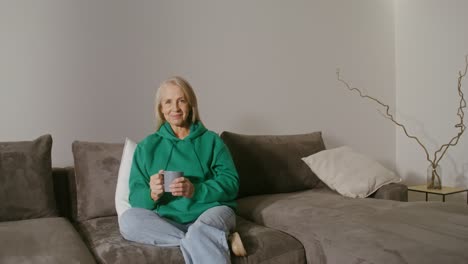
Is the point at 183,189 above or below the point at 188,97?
below

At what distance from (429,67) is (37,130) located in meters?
2.85

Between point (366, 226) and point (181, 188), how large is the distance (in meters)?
0.73

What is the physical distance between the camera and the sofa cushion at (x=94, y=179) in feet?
6.54

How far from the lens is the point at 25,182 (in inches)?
73.9

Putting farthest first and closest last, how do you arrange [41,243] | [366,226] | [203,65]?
[203,65] < [366,226] < [41,243]

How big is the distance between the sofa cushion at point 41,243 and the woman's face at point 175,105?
63 centimetres

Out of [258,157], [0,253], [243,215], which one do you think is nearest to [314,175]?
[258,157]

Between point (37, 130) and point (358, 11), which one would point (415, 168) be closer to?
point (358, 11)

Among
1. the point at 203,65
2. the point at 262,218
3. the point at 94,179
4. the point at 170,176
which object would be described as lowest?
the point at 262,218

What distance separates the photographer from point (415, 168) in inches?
136

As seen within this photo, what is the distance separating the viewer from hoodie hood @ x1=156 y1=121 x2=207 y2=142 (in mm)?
1851

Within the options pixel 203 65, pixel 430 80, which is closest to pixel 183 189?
pixel 203 65

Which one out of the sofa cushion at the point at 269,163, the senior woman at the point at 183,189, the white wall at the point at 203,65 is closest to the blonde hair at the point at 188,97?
the senior woman at the point at 183,189

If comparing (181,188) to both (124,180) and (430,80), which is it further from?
(430,80)
